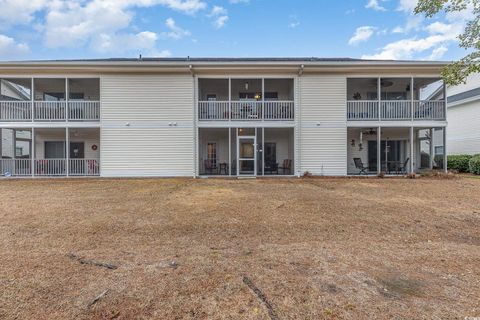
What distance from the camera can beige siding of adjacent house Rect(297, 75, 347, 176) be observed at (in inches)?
541

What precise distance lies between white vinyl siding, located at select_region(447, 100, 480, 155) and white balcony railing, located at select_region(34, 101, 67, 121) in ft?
83.2

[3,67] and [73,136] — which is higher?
[3,67]

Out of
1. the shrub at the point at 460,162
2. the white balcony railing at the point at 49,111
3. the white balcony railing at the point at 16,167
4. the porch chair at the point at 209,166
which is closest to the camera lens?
the white balcony railing at the point at 16,167

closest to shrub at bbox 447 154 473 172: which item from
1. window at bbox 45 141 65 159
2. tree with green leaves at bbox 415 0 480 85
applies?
tree with green leaves at bbox 415 0 480 85

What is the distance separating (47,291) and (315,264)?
312cm

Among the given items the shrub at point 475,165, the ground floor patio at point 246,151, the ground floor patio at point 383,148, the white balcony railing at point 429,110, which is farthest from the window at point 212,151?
the shrub at point 475,165

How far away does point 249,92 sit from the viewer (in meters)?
16.1

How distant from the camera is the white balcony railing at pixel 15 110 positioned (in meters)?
13.4

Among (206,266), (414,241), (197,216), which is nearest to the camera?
(206,266)

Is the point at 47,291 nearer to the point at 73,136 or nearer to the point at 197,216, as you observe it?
the point at 197,216

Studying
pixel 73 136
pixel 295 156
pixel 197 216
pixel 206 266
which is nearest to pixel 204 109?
pixel 295 156

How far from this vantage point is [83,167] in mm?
13961

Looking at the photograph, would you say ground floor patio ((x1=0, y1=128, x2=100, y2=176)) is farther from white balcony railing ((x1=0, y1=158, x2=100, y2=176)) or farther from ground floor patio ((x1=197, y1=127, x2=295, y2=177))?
ground floor patio ((x1=197, y1=127, x2=295, y2=177))

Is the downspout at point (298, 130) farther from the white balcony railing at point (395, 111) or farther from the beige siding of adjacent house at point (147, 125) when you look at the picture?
the beige siding of adjacent house at point (147, 125)
